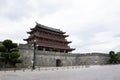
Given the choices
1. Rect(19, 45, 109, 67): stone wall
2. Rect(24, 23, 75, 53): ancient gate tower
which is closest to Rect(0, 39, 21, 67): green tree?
Rect(19, 45, 109, 67): stone wall

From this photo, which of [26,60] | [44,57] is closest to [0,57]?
[26,60]

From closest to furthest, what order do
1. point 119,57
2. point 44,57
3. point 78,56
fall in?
point 44,57 < point 78,56 < point 119,57

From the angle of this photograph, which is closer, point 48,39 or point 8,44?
point 8,44

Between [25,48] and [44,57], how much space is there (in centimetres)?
884

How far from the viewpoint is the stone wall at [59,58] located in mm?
45219

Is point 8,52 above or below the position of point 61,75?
above

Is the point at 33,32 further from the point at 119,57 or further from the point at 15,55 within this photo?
the point at 119,57

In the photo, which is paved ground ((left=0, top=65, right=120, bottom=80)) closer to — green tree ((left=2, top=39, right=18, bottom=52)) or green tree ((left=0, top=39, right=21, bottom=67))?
green tree ((left=0, top=39, right=21, bottom=67))

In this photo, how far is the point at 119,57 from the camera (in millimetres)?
69812

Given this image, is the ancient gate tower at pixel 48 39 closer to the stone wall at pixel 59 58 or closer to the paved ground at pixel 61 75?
the stone wall at pixel 59 58

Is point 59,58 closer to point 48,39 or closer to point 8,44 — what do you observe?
point 48,39

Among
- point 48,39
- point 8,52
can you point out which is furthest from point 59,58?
point 8,52

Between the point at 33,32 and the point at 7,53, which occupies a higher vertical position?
the point at 33,32

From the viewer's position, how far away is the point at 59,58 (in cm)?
5759
